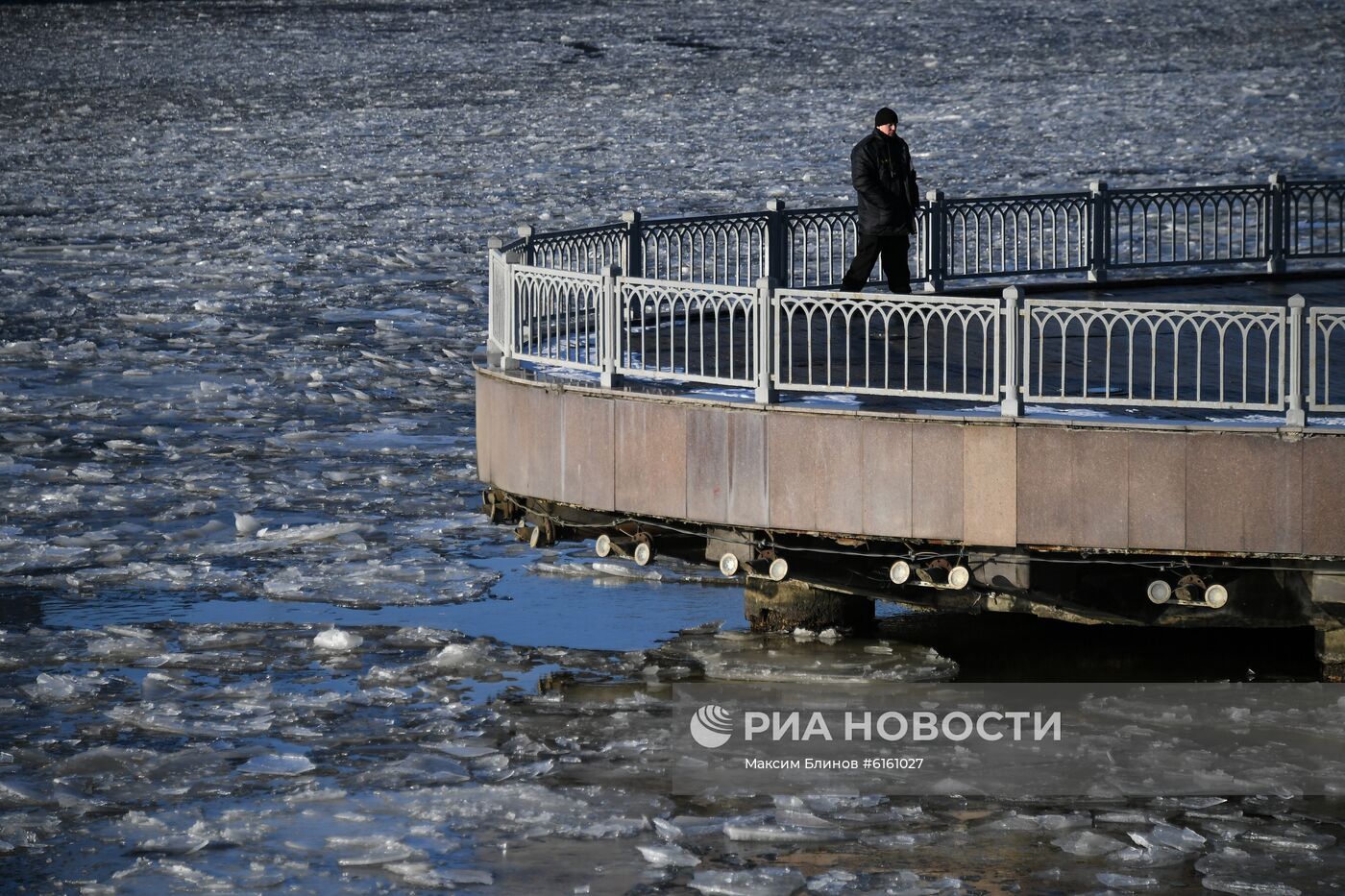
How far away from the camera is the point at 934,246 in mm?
18906

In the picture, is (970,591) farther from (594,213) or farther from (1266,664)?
(594,213)

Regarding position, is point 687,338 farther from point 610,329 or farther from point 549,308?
point 549,308

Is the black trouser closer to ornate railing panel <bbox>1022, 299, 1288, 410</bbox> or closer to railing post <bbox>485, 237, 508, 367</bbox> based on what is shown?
ornate railing panel <bbox>1022, 299, 1288, 410</bbox>

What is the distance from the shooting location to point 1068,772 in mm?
11578

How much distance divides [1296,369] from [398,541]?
A: 8.04 m

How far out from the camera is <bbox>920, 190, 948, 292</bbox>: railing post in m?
18.7

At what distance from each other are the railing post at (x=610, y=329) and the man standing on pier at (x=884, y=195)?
2843 mm

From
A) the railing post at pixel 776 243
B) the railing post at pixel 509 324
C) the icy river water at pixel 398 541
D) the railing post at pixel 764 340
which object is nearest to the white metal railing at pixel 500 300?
the railing post at pixel 509 324

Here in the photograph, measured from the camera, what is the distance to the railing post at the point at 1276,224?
793 inches

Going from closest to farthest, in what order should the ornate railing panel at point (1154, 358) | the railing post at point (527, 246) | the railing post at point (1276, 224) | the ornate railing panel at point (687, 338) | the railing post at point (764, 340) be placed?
the ornate railing panel at point (1154, 358)
the railing post at point (764, 340)
the ornate railing panel at point (687, 338)
the railing post at point (527, 246)
the railing post at point (1276, 224)

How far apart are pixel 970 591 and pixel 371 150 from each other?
32746 millimetres

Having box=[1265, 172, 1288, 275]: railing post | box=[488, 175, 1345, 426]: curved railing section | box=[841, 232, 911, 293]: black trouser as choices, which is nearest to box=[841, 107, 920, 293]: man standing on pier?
box=[841, 232, 911, 293]: black trouser

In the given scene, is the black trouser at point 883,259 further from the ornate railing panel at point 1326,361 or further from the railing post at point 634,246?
the ornate railing panel at point 1326,361

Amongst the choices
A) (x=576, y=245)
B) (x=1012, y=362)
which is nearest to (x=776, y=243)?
(x=576, y=245)
